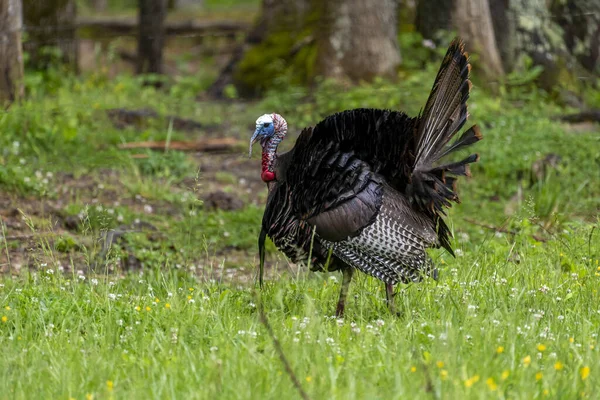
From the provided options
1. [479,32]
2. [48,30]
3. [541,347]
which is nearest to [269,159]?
[541,347]

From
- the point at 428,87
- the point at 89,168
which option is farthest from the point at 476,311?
the point at 428,87

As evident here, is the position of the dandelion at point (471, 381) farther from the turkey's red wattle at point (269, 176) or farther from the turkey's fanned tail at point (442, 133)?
the turkey's red wattle at point (269, 176)

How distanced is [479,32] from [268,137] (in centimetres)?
642

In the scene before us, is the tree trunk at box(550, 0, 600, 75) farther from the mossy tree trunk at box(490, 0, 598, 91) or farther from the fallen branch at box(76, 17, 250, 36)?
the fallen branch at box(76, 17, 250, 36)

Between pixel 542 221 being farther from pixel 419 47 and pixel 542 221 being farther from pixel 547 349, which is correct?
pixel 419 47

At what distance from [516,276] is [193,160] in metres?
4.80

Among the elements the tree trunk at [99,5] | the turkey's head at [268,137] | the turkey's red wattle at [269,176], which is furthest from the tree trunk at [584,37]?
the tree trunk at [99,5]

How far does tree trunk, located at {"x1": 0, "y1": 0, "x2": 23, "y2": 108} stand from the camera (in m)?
9.34

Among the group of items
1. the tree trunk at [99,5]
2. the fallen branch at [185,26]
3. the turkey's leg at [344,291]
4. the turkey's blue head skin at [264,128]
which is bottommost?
the turkey's leg at [344,291]

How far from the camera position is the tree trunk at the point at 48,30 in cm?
1218

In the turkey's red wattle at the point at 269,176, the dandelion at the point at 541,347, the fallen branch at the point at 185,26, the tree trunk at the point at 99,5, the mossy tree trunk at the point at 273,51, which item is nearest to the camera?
the dandelion at the point at 541,347

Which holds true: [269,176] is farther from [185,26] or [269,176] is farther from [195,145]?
[185,26]

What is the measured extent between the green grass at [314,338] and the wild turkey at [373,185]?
0.93 feet

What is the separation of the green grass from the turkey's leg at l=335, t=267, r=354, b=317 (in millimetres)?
67
